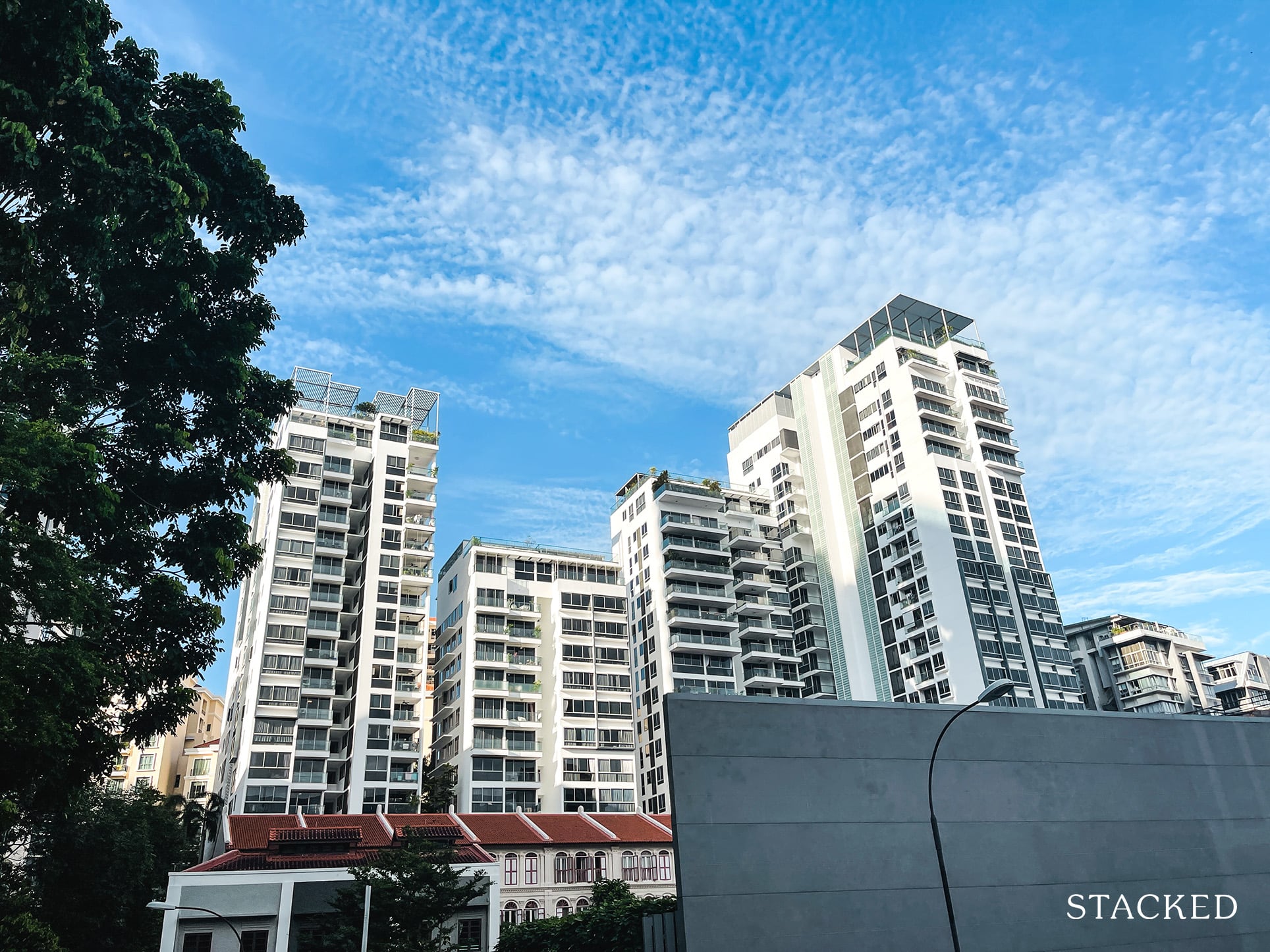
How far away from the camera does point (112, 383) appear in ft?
98.0

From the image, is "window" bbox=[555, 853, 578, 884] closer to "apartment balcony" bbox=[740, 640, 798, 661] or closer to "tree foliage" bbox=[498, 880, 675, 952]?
"tree foliage" bbox=[498, 880, 675, 952]

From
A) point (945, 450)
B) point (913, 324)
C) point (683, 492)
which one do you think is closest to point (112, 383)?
point (683, 492)

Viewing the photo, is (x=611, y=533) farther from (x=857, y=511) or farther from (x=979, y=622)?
(x=979, y=622)

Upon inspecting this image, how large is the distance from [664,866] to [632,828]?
13.2 ft

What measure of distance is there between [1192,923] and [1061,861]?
437 centimetres

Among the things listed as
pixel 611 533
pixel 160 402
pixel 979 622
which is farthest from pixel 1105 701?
pixel 160 402

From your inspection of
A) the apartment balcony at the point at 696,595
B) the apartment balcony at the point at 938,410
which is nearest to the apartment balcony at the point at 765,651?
the apartment balcony at the point at 696,595

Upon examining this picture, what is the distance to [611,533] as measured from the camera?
104000 mm

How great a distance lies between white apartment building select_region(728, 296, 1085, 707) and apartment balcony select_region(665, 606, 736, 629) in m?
11.8

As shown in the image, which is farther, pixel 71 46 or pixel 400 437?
pixel 400 437

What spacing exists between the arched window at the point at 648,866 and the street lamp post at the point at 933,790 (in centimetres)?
4397

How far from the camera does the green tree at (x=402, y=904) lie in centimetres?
4466

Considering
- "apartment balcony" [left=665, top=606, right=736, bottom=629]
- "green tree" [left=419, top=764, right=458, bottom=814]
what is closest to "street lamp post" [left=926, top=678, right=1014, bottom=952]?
"green tree" [left=419, top=764, right=458, bottom=814]

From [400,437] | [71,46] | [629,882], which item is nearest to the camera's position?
[71,46]
